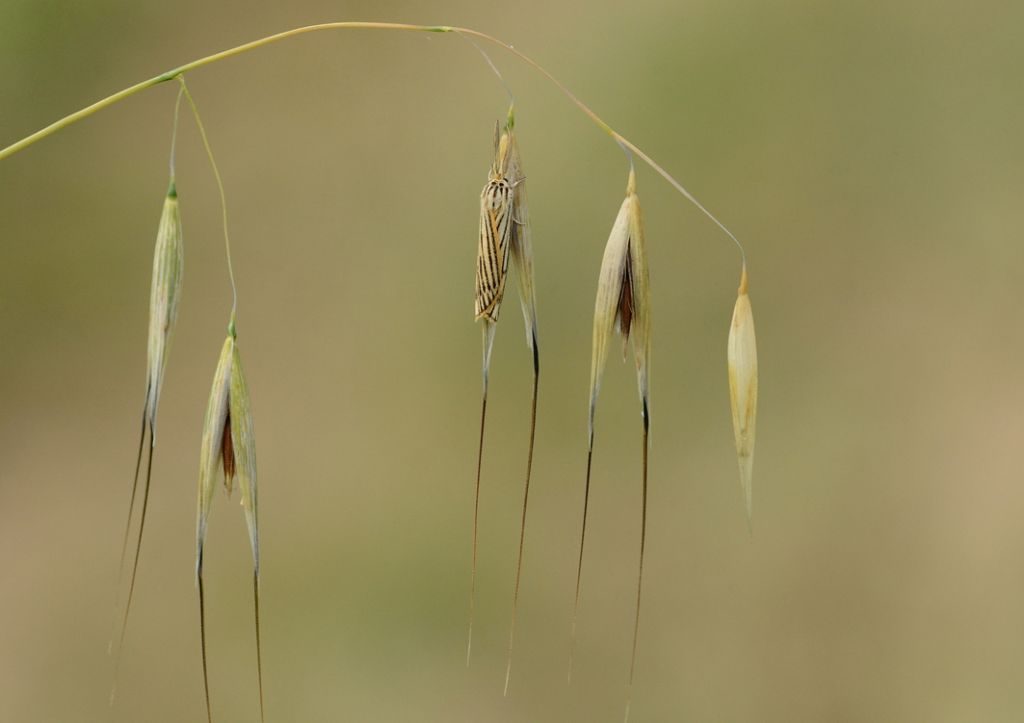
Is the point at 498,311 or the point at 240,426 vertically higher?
the point at 498,311

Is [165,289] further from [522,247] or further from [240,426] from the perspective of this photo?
[522,247]

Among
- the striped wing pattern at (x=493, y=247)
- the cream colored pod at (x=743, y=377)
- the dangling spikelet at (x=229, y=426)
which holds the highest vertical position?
the striped wing pattern at (x=493, y=247)

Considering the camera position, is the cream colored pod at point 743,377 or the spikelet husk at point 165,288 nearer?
the spikelet husk at point 165,288

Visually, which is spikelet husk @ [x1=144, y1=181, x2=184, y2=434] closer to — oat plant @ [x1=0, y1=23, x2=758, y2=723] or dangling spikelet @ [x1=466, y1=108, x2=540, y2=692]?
oat plant @ [x1=0, y1=23, x2=758, y2=723]

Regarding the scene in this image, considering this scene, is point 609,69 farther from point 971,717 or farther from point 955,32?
point 971,717

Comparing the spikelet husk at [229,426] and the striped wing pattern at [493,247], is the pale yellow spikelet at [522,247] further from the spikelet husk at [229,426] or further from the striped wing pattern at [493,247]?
the spikelet husk at [229,426]

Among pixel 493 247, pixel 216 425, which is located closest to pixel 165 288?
pixel 216 425

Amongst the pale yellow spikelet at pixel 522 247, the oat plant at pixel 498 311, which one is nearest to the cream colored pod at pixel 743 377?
the oat plant at pixel 498 311
